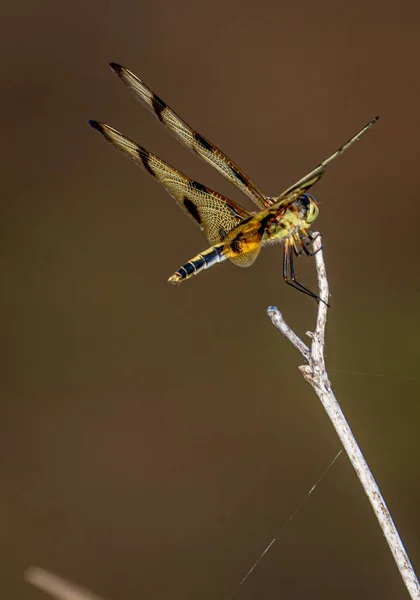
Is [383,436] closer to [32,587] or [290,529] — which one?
[290,529]

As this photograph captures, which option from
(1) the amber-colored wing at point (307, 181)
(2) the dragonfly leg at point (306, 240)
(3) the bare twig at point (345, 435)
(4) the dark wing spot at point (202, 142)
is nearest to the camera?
(3) the bare twig at point (345, 435)

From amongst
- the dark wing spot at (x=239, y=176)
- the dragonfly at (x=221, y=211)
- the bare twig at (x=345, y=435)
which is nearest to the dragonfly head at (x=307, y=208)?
the dragonfly at (x=221, y=211)

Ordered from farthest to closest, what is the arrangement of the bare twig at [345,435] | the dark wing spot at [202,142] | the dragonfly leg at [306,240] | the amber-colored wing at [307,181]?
the dark wing spot at [202,142] → the dragonfly leg at [306,240] → the amber-colored wing at [307,181] → the bare twig at [345,435]

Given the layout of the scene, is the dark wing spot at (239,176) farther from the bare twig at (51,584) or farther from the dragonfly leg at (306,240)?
the bare twig at (51,584)

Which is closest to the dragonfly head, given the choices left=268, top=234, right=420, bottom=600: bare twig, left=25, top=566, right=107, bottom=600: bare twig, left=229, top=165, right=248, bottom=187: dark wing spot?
left=229, top=165, right=248, bottom=187: dark wing spot

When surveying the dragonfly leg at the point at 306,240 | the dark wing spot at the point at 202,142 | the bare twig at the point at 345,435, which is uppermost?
the dark wing spot at the point at 202,142

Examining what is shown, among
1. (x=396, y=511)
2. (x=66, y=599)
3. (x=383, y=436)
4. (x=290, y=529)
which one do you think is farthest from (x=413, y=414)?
(x=66, y=599)

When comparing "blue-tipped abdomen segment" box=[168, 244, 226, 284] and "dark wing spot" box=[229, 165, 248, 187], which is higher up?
"dark wing spot" box=[229, 165, 248, 187]

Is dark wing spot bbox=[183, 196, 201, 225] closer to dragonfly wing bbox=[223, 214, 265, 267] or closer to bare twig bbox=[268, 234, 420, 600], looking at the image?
dragonfly wing bbox=[223, 214, 265, 267]
